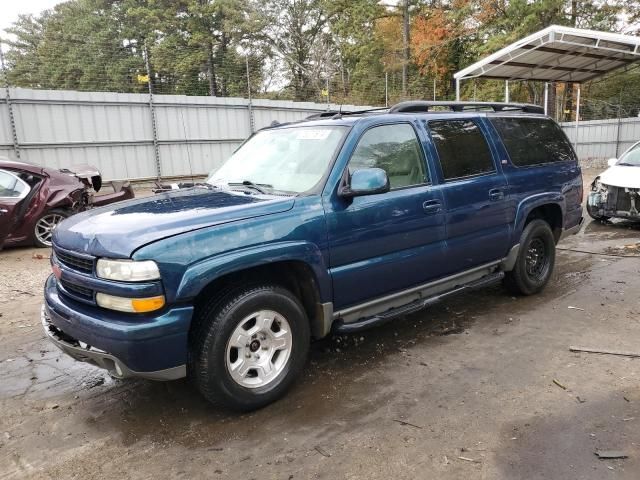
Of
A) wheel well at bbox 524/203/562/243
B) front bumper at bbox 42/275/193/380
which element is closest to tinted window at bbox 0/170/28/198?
front bumper at bbox 42/275/193/380

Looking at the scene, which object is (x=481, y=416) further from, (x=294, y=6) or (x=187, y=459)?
(x=294, y=6)

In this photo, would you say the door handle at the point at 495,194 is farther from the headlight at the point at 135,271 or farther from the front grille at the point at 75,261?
the front grille at the point at 75,261

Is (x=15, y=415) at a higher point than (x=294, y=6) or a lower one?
lower

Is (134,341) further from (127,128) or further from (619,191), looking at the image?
(127,128)

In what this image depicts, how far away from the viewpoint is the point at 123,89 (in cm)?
2144

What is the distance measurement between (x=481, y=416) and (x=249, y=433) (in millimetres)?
1453

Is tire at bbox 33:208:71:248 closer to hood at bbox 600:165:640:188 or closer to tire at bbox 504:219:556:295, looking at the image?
tire at bbox 504:219:556:295

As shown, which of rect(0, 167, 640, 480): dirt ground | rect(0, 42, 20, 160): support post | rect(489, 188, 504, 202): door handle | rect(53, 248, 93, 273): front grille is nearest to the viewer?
rect(0, 167, 640, 480): dirt ground

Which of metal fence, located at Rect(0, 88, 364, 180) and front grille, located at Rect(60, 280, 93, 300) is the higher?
metal fence, located at Rect(0, 88, 364, 180)

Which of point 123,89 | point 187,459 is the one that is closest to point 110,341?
point 187,459

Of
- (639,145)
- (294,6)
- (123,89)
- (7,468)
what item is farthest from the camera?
(294,6)

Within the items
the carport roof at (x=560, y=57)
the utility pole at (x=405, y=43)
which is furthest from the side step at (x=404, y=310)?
the utility pole at (x=405, y=43)

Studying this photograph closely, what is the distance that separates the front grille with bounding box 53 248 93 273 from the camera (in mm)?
3029

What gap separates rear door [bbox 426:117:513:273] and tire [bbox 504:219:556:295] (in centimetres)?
38
